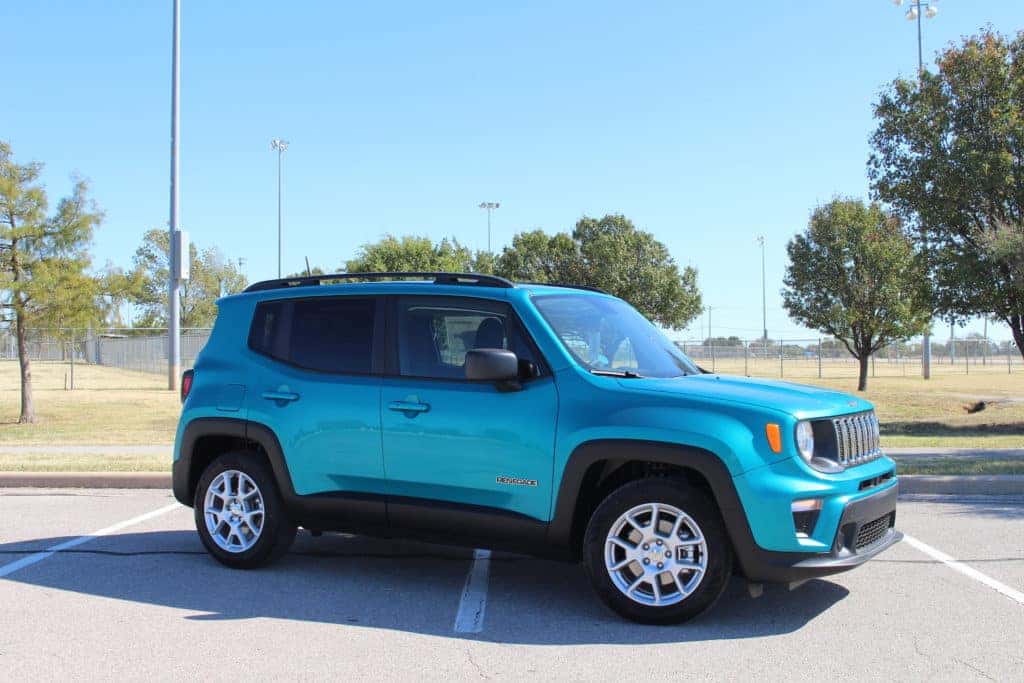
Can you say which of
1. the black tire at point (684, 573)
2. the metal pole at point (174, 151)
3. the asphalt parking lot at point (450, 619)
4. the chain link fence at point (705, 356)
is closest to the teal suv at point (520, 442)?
the black tire at point (684, 573)

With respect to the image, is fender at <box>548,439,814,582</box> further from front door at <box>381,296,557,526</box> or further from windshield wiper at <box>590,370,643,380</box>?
windshield wiper at <box>590,370,643,380</box>

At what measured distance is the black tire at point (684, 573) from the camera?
4863 mm

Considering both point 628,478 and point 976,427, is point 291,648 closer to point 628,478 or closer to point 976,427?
point 628,478

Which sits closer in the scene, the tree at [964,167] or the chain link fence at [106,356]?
the tree at [964,167]

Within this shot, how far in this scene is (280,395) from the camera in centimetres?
612

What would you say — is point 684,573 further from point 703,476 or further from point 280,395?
point 280,395

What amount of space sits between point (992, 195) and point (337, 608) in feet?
57.9

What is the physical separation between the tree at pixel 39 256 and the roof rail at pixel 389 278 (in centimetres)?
1578

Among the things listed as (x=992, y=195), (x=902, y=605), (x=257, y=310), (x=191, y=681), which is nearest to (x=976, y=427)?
(x=992, y=195)

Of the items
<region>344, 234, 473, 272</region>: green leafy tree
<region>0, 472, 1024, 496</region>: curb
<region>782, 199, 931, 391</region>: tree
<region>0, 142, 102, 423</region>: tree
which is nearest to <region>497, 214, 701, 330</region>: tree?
<region>344, 234, 473, 272</region>: green leafy tree

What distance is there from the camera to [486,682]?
420 centimetres

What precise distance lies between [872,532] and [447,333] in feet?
8.79

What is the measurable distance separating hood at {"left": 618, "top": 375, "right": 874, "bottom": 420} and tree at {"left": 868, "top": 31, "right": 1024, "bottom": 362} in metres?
14.0

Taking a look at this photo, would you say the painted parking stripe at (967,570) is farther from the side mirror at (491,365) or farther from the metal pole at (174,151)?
the metal pole at (174,151)
